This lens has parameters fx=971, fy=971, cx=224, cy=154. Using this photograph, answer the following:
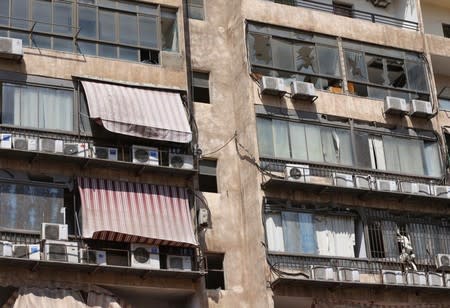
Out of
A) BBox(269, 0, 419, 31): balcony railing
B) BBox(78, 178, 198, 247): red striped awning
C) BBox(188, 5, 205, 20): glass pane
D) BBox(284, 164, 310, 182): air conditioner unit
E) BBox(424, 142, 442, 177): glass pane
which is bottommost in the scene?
BBox(78, 178, 198, 247): red striped awning

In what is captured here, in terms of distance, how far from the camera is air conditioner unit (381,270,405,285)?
29.4 meters

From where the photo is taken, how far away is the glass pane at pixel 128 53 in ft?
97.7

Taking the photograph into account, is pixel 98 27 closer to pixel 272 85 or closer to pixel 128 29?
pixel 128 29

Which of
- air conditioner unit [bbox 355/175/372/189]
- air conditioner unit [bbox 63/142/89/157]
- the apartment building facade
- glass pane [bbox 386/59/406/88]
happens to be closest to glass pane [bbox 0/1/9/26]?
the apartment building facade

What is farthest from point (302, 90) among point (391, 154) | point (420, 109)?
point (420, 109)

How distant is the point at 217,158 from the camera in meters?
30.7

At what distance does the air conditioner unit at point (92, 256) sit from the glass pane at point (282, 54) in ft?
29.9

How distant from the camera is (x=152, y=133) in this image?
93.5 feet

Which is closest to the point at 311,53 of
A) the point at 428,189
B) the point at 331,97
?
the point at 331,97

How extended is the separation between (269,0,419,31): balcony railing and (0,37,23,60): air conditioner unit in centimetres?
1092

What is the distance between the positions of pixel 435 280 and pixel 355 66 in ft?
25.5

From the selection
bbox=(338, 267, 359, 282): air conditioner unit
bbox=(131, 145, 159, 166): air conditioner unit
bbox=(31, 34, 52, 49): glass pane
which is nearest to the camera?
bbox=(131, 145, 159, 166): air conditioner unit

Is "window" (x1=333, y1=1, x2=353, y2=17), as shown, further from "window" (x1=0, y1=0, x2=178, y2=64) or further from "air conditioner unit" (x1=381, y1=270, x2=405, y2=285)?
"air conditioner unit" (x1=381, y1=270, x2=405, y2=285)

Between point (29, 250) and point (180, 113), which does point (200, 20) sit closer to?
point (180, 113)
